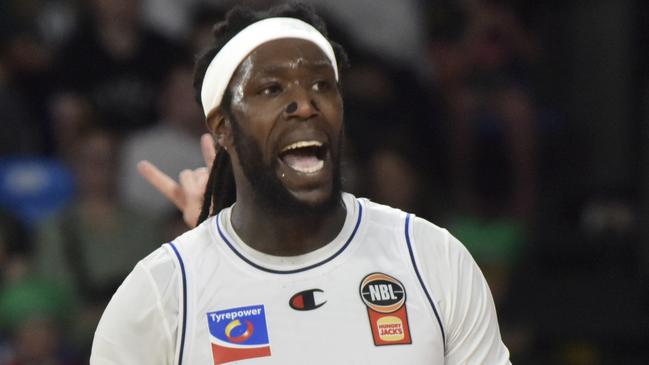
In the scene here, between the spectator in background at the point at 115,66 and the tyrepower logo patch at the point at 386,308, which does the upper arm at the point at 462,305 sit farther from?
the spectator in background at the point at 115,66

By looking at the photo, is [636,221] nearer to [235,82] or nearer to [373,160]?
[373,160]

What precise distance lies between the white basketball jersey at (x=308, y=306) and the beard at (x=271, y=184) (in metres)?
0.10

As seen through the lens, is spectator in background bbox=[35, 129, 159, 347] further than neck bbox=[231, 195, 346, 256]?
Yes

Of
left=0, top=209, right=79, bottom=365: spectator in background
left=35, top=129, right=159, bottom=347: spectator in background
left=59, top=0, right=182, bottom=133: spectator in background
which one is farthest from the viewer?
left=59, top=0, right=182, bottom=133: spectator in background

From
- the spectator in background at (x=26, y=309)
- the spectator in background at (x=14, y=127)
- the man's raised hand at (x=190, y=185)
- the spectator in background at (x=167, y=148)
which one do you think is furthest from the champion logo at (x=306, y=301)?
the spectator in background at (x=14, y=127)

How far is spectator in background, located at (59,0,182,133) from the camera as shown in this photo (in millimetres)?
6621

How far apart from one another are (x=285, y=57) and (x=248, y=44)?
0.31 feet

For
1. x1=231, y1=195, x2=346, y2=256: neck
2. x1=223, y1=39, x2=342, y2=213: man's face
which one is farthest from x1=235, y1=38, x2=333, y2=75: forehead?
x1=231, y1=195, x2=346, y2=256: neck

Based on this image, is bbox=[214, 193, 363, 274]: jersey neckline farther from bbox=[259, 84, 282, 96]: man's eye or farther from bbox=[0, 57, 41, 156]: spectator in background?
bbox=[0, 57, 41, 156]: spectator in background

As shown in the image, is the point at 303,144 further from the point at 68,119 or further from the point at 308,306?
the point at 68,119

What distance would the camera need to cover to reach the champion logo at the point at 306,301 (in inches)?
106

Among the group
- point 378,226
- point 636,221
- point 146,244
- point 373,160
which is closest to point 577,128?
point 636,221

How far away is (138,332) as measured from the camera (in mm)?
2629

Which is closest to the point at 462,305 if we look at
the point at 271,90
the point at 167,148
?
the point at 271,90
